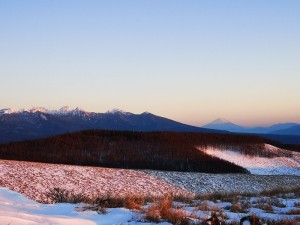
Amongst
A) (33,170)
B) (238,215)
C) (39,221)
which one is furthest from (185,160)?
(39,221)

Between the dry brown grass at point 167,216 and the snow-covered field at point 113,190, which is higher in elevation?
the dry brown grass at point 167,216

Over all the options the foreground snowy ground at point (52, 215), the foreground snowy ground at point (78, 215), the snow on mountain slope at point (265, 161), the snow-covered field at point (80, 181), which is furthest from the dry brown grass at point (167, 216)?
the snow on mountain slope at point (265, 161)

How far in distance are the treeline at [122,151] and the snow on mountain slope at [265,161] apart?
2371mm

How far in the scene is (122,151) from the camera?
163ft

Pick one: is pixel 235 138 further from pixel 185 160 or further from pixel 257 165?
pixel 185 160

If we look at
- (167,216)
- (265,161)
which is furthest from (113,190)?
(265,161)

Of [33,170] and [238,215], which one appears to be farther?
[33,170]

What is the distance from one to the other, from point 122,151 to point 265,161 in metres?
20.6

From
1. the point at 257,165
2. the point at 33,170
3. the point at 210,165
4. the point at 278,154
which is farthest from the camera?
the point at 278,154

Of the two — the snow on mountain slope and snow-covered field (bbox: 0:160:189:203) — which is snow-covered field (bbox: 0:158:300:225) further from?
the snow on mountain slope

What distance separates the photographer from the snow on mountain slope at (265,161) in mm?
53506

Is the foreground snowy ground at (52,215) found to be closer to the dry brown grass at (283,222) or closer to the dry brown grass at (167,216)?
the dry brown grass at (167,216)

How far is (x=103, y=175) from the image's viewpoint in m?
29.9

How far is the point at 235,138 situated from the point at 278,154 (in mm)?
7768
